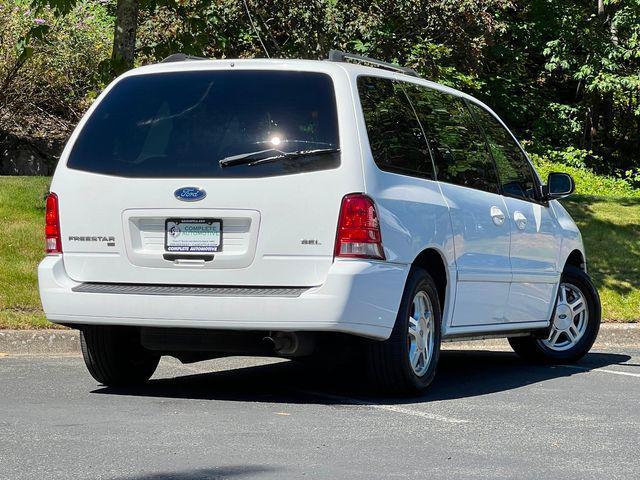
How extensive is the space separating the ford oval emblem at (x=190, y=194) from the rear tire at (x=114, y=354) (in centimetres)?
99

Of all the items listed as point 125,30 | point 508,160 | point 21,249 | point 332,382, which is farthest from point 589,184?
point 332,382

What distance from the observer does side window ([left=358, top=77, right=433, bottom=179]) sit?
7199 mm

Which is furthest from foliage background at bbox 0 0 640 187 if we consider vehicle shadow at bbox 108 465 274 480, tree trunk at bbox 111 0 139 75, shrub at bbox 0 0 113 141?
vehicle shadow at bbox 108 465 274 480

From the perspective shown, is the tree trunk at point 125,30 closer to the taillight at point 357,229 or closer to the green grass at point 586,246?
the green grass at point 586,246

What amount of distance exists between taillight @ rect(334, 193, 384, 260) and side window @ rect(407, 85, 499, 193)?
3.44ft

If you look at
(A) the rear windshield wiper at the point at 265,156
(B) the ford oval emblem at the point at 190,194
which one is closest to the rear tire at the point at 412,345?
(A) the rear windshield wiper at the point at 265,156

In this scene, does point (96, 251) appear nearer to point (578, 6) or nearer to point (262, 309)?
point (262, 309)

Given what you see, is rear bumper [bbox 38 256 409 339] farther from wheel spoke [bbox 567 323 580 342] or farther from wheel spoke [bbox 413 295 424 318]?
wheel spoke [bbox 567 323 580 342]

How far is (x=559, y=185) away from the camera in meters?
9.14

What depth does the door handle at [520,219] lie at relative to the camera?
28.4ft

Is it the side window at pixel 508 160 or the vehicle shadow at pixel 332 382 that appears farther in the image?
the side window at pixel 508 160

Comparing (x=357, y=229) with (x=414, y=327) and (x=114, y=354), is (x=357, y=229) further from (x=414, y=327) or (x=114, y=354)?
(x=114, y=354)

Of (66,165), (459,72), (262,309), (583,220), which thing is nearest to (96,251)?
(66,165)

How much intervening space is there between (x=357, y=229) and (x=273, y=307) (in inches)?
23.1
